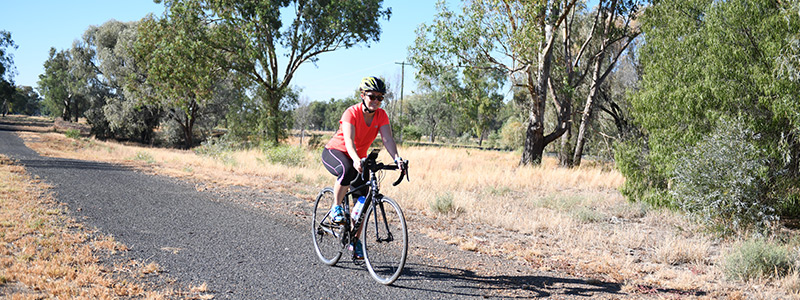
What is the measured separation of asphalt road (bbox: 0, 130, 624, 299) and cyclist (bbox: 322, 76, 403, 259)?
636mm

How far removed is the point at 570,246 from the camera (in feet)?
20.6

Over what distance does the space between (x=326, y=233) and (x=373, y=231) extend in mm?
928

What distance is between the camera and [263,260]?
16.7 ft

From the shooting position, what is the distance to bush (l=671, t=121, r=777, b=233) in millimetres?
6711

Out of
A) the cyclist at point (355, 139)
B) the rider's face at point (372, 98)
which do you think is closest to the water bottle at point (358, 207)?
the cyclist at point (355, 139)

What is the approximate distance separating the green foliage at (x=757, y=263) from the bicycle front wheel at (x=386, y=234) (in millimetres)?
3382

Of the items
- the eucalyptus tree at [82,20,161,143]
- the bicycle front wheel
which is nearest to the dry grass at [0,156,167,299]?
the bicycle front wheel

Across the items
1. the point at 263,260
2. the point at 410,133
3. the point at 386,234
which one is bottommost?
the point at 263,260

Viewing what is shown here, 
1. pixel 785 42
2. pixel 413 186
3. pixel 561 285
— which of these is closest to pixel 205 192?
pixel 413 186

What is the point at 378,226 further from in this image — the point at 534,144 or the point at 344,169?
the point at 534,144

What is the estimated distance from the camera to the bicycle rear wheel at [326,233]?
499 centimetres

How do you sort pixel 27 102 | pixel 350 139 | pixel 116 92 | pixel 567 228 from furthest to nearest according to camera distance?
pixel 27 102
pixel 116 92
pixel 567 228
pixel 350 139

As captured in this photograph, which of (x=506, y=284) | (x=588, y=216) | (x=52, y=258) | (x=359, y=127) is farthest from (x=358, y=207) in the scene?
(x=588, y=216)

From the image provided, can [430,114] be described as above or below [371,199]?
above
